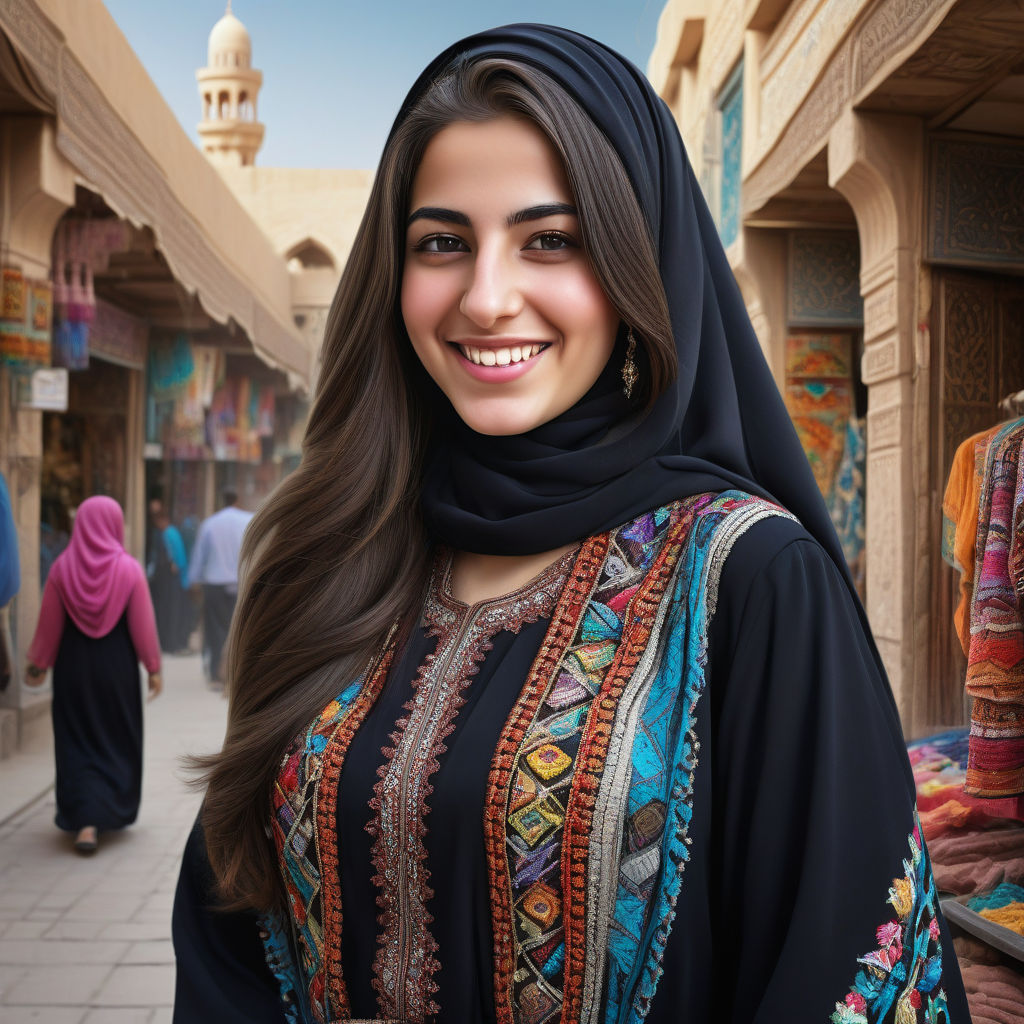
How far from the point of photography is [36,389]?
5.19m

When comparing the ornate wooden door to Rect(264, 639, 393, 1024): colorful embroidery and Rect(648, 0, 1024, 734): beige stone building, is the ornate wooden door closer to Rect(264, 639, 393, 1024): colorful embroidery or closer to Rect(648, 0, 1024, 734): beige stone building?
Rect(648, 0, 1024, 734): beige stone building

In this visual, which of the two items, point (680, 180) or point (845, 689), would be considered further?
point (680, 180)

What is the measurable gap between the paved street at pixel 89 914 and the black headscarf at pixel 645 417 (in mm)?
2355

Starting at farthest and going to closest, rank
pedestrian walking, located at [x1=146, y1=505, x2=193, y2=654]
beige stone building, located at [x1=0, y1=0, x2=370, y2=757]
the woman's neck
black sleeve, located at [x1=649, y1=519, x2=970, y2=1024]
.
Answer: pedestrian walking, located at [x1=146, y1=505, x2=193, y2=654] → beige stone building, located at [x1=0, y1=0, x2=370, y2=757] → the woman's neck → black sleeve, located at [x1=649, y1=519, x2=970, y2=1024]

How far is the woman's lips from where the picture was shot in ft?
3.57

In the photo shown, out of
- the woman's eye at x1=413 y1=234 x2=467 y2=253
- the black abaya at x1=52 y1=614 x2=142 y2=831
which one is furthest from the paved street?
the woman's eye at x1=413 y1=234 x2=467 y2=253

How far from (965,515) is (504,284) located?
216 centimetres

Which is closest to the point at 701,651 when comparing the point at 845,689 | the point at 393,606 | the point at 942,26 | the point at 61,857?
the point at 845,689

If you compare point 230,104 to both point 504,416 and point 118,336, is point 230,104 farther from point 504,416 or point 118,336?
point 504,416

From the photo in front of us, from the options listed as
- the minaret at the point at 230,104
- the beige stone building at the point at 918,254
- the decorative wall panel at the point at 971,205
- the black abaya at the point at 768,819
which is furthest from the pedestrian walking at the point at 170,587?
the minaret at the point at 230,104

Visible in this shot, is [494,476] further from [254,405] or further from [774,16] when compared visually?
[254,405]

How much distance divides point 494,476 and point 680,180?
0.37 meters

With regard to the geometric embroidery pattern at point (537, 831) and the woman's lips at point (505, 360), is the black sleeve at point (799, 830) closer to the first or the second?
the geometric embroidery pattern at point (537, 831)

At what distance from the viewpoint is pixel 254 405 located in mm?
12773
